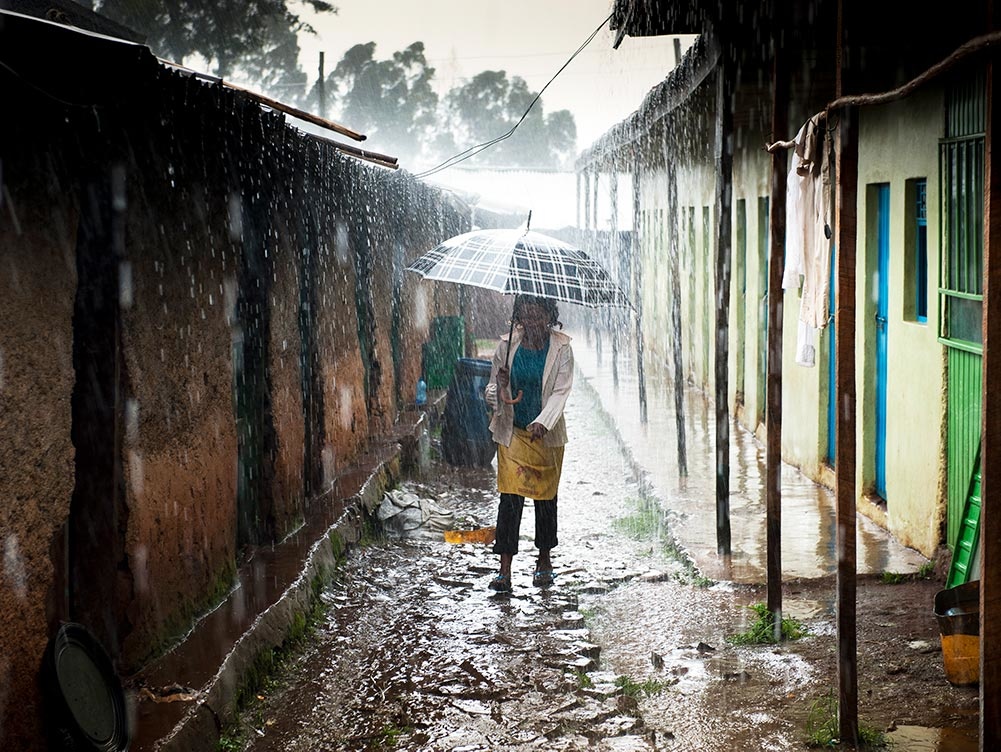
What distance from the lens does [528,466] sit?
A: 704 centimetres

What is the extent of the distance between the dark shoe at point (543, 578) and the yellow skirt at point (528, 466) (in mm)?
542

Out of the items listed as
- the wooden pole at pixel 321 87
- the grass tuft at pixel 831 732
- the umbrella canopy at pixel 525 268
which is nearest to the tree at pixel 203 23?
the wooden pole at pixel 321 87

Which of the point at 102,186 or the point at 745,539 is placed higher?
the point at 102,186

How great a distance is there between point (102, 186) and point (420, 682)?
2764 millimetres

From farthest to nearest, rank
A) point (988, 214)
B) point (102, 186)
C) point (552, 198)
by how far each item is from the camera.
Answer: point (552, 198) < point (102, 186) < point (988, 214)

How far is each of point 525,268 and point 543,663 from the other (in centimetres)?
261

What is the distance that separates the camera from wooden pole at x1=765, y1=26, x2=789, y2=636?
17.5 ft

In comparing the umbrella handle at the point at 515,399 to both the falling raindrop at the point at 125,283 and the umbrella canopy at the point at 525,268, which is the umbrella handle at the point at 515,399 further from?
the falling raindrop at the point at 125,283

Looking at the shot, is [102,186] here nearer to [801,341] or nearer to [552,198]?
[801,341]

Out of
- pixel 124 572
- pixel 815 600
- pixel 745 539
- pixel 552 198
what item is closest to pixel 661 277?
pixel 745 539

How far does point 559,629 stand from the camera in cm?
630

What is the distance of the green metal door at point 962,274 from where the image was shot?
589 centimetres

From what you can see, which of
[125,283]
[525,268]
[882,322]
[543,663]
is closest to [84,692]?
[125,283]

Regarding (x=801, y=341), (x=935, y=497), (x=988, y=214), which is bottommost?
(x=935, y=497)
